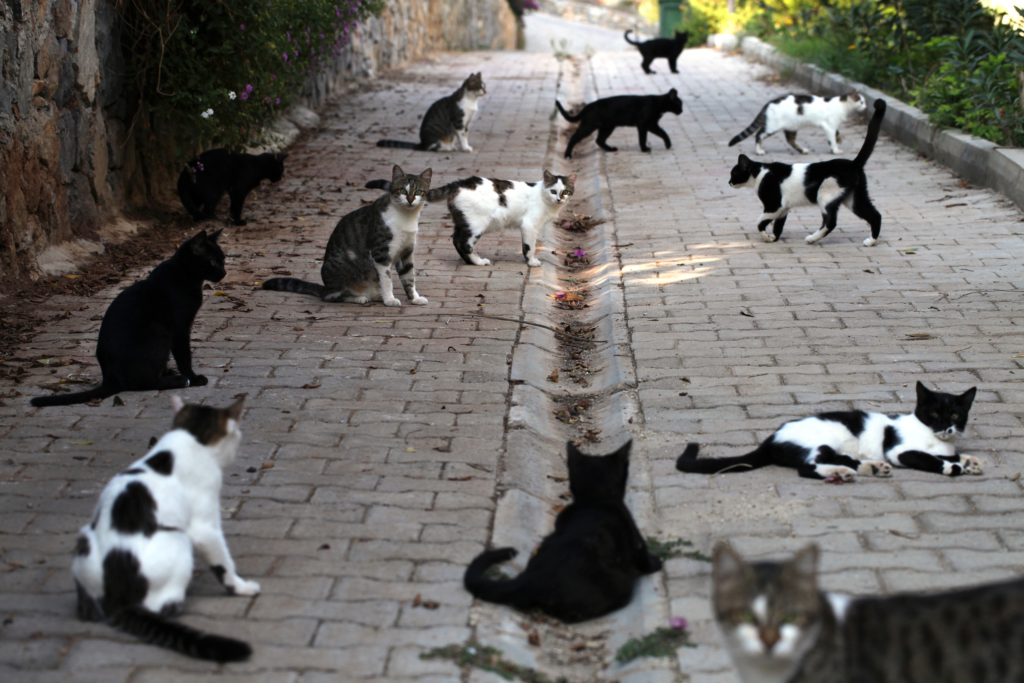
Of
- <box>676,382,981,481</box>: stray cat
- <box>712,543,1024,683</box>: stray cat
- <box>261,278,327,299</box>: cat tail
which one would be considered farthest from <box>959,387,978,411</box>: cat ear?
<box>261,278,327,299</box>: cat tail

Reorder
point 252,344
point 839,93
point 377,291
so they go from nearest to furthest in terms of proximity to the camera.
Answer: point 252,344 < point 377,291 < point 839,93

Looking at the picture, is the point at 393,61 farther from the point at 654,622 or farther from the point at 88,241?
the point at 654,622

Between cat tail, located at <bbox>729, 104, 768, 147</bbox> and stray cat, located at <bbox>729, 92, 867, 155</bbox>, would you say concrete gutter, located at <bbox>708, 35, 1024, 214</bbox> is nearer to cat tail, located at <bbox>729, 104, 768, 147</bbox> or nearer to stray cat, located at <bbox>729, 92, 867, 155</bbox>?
stray cat, located at <bbox>729, 92, 867, 155</bbox>

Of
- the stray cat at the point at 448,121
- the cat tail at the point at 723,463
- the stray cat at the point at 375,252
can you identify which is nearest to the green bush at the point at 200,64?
the stray cat at the point at 448,121

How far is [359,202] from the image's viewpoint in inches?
355

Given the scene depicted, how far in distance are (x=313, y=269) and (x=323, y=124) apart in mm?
6485

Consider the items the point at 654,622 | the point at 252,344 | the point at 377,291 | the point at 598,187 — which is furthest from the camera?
the point at 598,187

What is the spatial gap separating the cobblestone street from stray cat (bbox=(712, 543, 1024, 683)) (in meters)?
0.70

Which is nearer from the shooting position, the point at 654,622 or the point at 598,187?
the point at 654,622

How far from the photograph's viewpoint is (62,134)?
23.2ft

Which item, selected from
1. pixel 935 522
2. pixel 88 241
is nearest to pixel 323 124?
pixel 88 241

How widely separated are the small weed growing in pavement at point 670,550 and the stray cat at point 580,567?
0.09 m

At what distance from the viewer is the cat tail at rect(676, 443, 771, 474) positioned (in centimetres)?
408

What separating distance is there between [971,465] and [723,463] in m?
1.11
